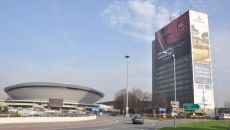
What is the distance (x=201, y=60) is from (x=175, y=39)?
65.7 feet

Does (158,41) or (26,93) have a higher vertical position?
(158,41)

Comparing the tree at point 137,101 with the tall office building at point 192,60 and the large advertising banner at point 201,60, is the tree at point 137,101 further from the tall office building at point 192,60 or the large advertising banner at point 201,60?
the large advertising banner at point 201,60

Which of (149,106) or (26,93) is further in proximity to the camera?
(26,93)

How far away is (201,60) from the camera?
168 metres

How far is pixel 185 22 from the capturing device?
567 ft

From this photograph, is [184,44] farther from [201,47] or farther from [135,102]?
[135,102]

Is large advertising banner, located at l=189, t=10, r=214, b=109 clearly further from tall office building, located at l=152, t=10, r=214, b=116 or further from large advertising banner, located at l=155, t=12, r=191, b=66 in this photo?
large advertising banner, located at l=155, t=12, r=191, b=66

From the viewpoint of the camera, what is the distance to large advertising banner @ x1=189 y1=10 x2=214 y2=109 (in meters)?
164

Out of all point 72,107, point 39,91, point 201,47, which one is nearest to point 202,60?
point 201,47

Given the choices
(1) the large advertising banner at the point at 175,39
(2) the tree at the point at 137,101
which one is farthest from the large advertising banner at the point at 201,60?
(2) the tree at the point at 137,101

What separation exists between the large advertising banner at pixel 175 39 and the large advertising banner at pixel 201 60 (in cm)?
332

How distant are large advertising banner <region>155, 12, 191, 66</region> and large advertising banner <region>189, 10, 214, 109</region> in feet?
10.9

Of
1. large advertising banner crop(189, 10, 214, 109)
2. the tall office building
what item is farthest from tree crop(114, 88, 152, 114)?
large advertising banner crop(189, 10, 214, 109)

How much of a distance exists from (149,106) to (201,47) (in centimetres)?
4320
